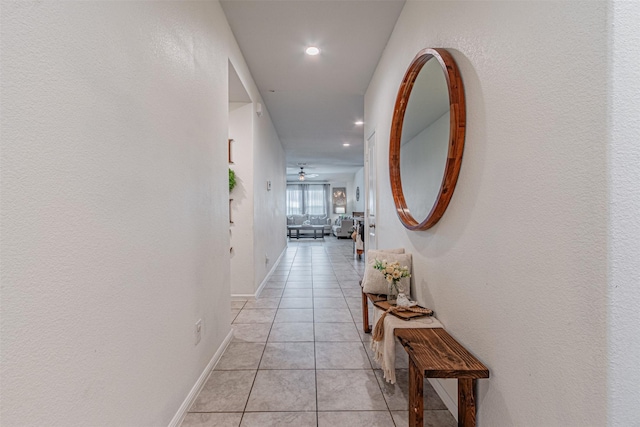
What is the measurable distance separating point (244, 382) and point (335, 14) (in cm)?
277

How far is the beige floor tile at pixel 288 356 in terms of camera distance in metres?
2.10

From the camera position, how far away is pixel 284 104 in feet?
14.5

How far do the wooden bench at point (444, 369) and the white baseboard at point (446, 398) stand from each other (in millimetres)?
270

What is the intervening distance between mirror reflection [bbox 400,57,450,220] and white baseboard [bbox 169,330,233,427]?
66.9 inches

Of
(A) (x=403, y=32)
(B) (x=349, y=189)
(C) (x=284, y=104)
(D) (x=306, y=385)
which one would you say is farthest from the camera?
(B) (x=349, y=189)

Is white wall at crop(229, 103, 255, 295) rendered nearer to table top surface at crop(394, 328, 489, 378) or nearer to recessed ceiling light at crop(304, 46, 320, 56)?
recessed ceiling light at crop(304, 46, 320, 56)

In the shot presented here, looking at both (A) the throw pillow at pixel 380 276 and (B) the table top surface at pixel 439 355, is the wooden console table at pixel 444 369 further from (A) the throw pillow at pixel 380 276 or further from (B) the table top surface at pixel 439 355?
(A) the throw pillow at pixel 380 276

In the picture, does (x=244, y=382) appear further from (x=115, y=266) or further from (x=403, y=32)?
(x=403, y=32)

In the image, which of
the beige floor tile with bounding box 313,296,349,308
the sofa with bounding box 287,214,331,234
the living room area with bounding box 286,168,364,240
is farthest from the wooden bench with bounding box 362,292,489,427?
the living room area with bounding box 286,168,364,240

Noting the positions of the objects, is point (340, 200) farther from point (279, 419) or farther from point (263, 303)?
point (279, 419)

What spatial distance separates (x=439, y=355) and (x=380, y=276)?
96cm

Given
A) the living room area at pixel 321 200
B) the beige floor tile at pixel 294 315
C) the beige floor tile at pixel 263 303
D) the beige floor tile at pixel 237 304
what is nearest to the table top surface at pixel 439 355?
the beige floor tile at pixel 294 315

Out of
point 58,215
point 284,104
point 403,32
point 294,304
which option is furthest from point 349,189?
point 58,215

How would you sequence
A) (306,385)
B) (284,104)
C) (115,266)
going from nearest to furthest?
(115,266), (306,385), (284,104)
